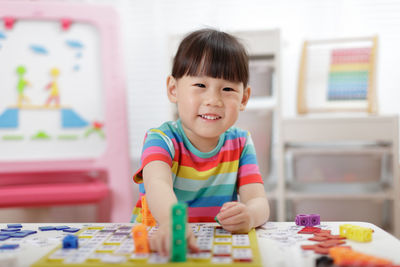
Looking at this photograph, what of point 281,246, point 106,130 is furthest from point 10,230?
point 106,130

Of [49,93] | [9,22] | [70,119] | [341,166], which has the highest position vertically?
[9,22]

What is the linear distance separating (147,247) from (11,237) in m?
0.26

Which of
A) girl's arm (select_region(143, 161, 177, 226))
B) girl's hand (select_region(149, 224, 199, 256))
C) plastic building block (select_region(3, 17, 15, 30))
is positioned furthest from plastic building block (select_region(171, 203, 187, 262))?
plastic building block (select_region(3, 17, 15, 30))

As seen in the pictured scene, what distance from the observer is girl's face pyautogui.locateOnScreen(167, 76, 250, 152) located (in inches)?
34.4

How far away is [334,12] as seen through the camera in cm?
217

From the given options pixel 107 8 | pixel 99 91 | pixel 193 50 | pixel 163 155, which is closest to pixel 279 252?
pixel 163 155

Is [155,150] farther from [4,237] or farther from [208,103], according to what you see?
[4,237]

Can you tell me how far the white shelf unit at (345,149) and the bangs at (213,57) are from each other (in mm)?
995

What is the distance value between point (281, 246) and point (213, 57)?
46 centimetres

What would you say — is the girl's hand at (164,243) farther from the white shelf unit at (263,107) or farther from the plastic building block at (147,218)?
the white shelf unit at (263,107)

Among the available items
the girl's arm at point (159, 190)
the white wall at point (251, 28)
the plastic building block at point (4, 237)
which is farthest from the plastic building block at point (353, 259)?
the white wall at point (251, 28)

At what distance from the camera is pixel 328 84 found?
2.07m

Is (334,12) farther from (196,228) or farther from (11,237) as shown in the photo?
(11,237)

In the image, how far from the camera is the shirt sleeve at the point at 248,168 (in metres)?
0.93
